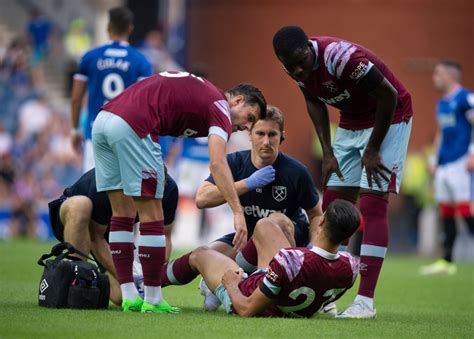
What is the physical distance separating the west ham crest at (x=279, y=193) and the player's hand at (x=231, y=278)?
3.89 feet

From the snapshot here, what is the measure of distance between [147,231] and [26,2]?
17.3m

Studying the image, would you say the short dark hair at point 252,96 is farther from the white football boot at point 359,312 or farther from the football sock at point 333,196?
the white football boot at point 359,312

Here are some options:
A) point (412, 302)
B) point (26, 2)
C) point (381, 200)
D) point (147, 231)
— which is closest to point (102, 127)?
point (147, 231)

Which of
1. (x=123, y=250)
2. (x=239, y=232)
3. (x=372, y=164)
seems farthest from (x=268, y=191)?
(x=239, y=232)

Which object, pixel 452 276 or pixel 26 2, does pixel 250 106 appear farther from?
pixel 26 2

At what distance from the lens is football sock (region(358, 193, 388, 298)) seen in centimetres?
814

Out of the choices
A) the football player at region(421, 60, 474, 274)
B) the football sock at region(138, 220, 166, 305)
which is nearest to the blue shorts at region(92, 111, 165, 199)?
the football sock at region(138, 220, 166, 305)

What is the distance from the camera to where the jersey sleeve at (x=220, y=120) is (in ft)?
23.9

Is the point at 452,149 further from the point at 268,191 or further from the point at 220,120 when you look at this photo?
the point at 220,120

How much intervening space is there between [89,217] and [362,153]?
6.81 feet

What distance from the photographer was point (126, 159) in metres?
7.41

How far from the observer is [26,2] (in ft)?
78.3

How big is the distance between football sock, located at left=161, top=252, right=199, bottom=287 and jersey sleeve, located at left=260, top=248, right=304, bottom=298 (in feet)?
4.02

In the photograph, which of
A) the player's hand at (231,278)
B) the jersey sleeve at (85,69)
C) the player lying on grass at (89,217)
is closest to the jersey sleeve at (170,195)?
the player lying on grass at (89,217)
